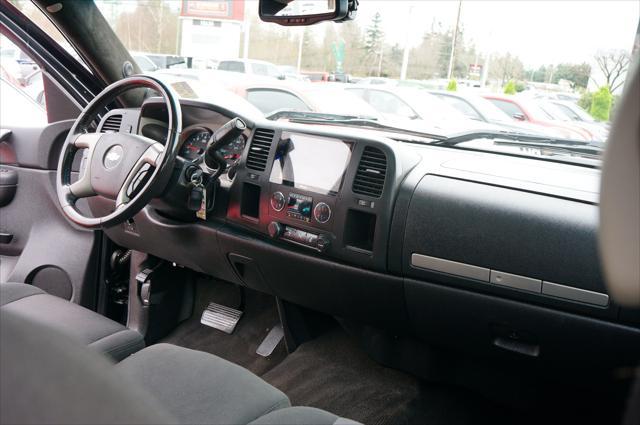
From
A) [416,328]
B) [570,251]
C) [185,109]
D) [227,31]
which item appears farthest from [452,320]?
[227,31]

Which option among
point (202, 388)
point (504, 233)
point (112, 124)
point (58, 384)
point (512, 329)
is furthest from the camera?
point (112, 124)

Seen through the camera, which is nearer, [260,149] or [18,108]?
[260,149]

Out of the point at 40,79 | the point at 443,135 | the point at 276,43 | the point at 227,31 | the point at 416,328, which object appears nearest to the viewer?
the point at 416,328

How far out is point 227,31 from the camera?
10.1 meters

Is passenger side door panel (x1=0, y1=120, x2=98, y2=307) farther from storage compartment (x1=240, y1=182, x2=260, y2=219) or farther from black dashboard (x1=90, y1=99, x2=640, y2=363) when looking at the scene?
storage compartment (x1=240, y1=182, x2=260, y2=219)

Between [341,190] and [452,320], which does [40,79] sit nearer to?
[341,190]

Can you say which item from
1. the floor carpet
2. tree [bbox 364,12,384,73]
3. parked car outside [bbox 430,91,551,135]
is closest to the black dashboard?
the floor carpet

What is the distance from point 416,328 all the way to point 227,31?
341 inches

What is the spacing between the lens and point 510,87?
3.78 meters

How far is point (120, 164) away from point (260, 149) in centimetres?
53

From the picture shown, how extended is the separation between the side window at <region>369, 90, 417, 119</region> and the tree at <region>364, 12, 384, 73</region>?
92cm

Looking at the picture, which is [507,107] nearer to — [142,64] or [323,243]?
[323,243]

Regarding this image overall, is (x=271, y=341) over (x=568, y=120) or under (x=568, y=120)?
under

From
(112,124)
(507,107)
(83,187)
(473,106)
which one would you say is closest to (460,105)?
(473,106)
